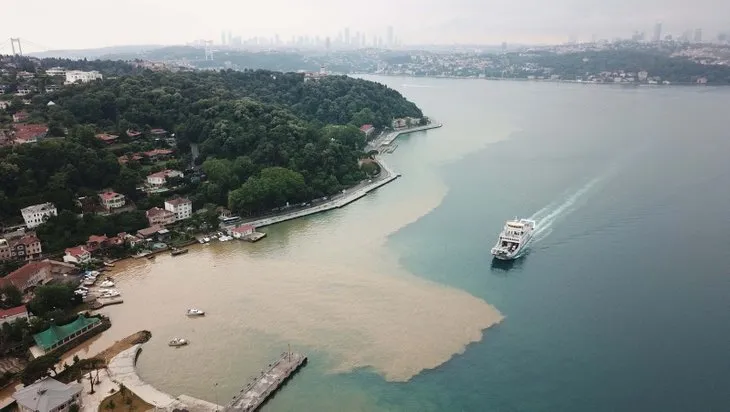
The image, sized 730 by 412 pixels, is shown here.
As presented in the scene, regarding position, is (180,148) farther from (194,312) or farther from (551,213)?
A: (551,213)

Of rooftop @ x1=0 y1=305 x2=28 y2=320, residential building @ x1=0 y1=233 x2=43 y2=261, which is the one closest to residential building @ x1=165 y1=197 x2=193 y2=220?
residential building @ x1=0 y1=233 x2=43 y2=261

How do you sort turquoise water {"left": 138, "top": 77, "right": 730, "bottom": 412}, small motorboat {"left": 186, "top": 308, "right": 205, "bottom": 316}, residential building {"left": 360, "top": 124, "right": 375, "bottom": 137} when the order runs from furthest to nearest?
residential building {"left": 360, "top": 124, "right": 375, "bottom": 137}
small motorboat {"left": 186, "top": 308, "right": 205, "bottom": 316}
turquoise water {"left": 138, "top": 77, "right": 730, "bottom": 412}

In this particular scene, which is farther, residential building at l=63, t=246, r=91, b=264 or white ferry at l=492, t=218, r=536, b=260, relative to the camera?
white ferry at l=492, t=218, r=536, b=260

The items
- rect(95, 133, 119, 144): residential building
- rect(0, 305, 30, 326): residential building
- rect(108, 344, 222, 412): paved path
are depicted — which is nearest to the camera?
rect(108, 344, 222, 412): paved path

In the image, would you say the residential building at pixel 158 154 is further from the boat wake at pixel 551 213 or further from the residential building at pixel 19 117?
the boat wake at pixel 551 213

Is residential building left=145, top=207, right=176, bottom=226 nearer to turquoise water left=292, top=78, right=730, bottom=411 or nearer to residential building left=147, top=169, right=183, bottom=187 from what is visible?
residential building left=147, top=169, right=183, bottom=187

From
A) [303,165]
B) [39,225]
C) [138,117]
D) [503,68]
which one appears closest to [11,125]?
[138,117]

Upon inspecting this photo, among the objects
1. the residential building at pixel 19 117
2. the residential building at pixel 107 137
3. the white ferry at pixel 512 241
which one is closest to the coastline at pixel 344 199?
the white ferry at pixel 512 241
